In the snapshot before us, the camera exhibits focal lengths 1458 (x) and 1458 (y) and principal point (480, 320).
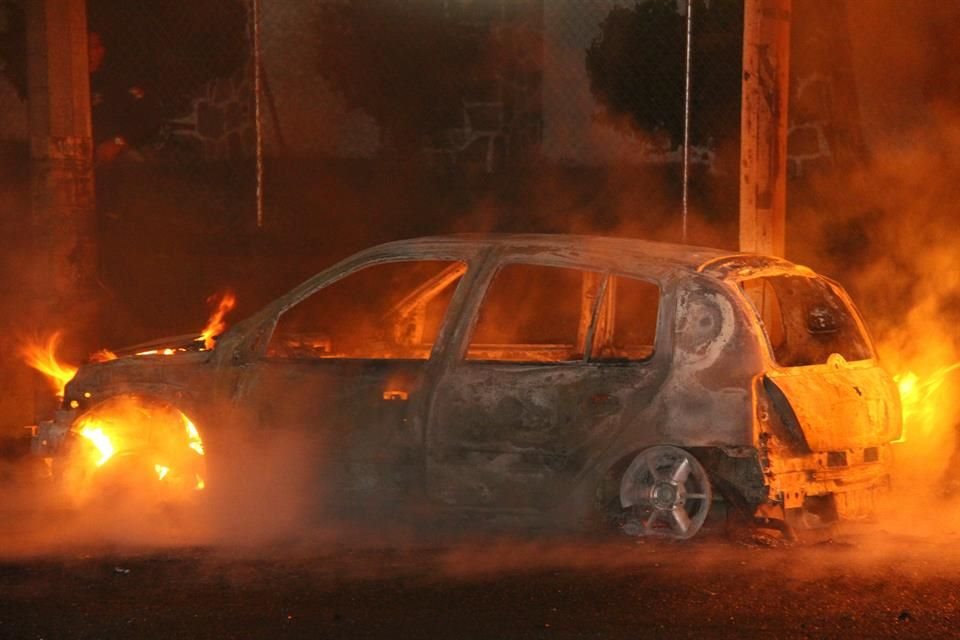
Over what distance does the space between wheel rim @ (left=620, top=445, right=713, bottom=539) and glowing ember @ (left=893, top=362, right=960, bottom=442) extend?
2.72 metres

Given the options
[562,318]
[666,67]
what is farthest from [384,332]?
[666,67]

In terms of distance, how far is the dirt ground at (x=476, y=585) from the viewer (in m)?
6.07

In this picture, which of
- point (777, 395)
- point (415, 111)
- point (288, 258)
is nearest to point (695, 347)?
point (777, 395)

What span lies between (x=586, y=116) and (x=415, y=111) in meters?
1.96

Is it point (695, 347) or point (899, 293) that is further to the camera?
point (899, 293)

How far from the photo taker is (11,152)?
15664 mm

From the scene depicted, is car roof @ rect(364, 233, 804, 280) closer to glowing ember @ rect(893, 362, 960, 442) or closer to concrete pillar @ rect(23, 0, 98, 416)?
glowing ember @ rect(893, 362, 960, 442)

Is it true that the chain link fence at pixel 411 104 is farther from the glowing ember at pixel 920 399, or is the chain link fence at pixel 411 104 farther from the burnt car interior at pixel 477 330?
the glowing ember at pixel 920 399

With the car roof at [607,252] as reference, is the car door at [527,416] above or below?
below

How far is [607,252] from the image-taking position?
294 inches

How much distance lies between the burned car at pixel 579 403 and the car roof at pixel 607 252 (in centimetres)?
1

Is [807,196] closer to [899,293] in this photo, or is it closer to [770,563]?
[899,293]

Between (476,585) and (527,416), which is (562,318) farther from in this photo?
(476,585)

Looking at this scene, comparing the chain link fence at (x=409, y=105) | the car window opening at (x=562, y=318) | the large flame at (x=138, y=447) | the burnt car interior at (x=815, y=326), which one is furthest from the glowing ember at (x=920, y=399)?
the chain link fence at (x=409, y=105)
